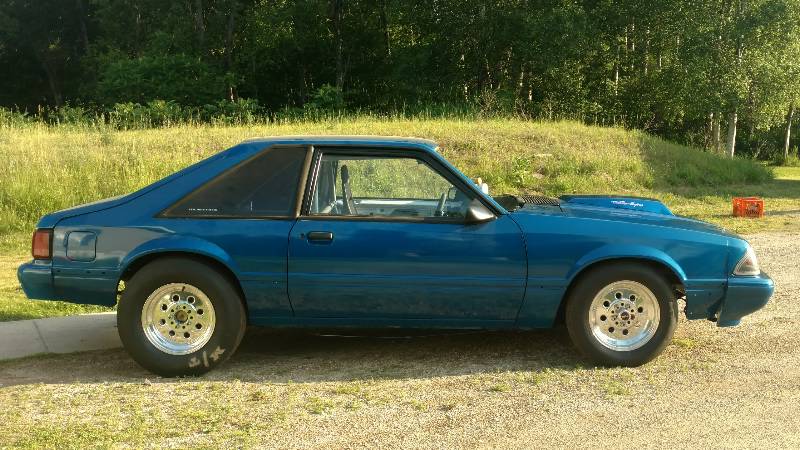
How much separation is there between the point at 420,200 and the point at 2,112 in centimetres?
1749

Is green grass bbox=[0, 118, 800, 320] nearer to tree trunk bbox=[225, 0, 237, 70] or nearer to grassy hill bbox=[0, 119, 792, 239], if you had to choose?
Result: grassy hill bbox=[0, 119, 792, 239]

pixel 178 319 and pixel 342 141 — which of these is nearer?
pixel 178 319

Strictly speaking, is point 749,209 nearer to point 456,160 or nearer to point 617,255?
point 456,160

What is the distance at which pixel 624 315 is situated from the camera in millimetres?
5609

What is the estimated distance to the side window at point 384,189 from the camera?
5.63 metres

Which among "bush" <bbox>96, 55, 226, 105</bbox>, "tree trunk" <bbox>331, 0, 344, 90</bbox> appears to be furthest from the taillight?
"tree trunk" <bbox>331, 0, 344, 90</bbox>

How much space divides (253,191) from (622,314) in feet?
8.66

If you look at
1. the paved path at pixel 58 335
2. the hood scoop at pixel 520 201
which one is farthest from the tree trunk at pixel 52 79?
the hood scoop at pixel 520 201

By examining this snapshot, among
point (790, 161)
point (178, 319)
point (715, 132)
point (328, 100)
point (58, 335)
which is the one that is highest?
point (328, 100)

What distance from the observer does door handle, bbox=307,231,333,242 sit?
5461 mm

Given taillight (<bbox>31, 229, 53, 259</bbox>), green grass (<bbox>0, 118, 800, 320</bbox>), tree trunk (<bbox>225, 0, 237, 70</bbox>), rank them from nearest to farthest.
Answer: taillight (<bbox>31, 229, 53, 259</bbox>) → green grass (<bbox>0, 118, 800, 320</bbox>) → tree trunk (<bbox>225, 0, 237, 70</bbox>)

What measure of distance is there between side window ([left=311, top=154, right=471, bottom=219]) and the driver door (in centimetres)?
4

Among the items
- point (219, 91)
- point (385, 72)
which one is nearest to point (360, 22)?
point (385, 72)

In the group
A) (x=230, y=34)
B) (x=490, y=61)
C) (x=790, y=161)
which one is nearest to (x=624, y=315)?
(x=490, y=61)
